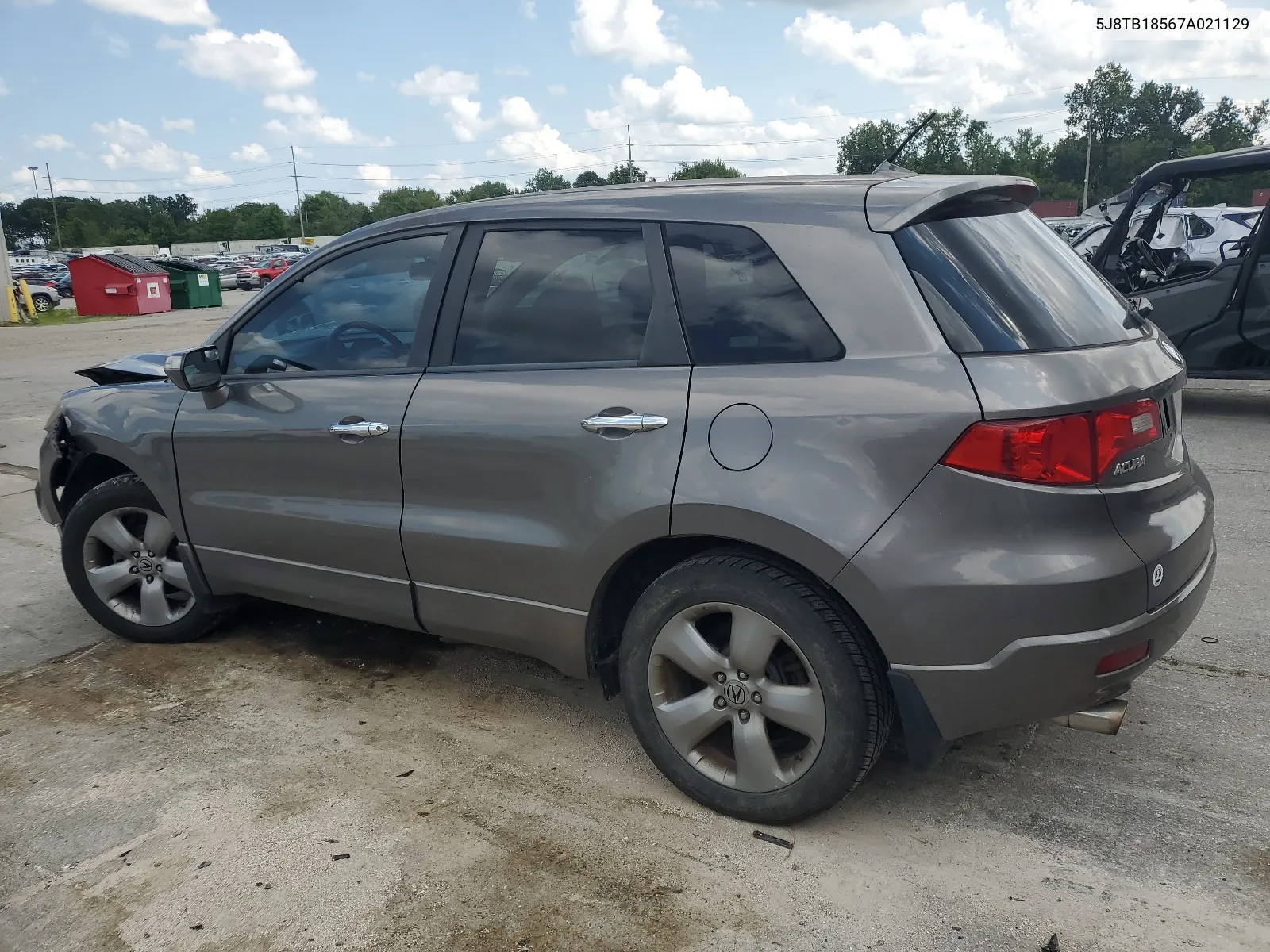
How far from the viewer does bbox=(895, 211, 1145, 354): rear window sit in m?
2.54

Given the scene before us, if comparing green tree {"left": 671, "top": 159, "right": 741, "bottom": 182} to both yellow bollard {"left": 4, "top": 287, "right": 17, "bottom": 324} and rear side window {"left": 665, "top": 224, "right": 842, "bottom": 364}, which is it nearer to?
rear side window {"left": 665, "top": 224, "right": 842, "bottom": 364}

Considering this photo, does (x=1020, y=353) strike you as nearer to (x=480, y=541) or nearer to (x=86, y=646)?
(x=480, y=541)

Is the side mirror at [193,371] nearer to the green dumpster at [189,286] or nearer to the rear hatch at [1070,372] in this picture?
the rear hatch at [1070,372]

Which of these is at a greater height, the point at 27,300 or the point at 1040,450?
the point at 27,300

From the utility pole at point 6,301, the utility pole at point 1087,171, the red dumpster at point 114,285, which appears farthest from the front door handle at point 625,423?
the utility pole at point 1087,171

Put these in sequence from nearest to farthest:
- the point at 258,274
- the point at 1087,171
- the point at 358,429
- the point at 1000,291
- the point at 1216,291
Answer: the point at 1000,291
the point at 358,429
the point at 1216,291
the point at 258,274
the point at 1087,171

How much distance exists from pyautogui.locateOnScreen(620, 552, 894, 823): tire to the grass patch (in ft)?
89.8

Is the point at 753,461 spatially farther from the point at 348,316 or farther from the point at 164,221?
the point at 164,221

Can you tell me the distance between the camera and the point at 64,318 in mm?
28688

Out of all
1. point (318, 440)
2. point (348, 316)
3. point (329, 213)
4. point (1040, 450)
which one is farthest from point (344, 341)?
point (329, 213)

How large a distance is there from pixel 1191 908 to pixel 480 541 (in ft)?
7.03

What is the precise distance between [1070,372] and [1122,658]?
72 centimetres

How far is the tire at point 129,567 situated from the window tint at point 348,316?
2.73 feet

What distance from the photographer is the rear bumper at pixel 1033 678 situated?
96.6 inches
